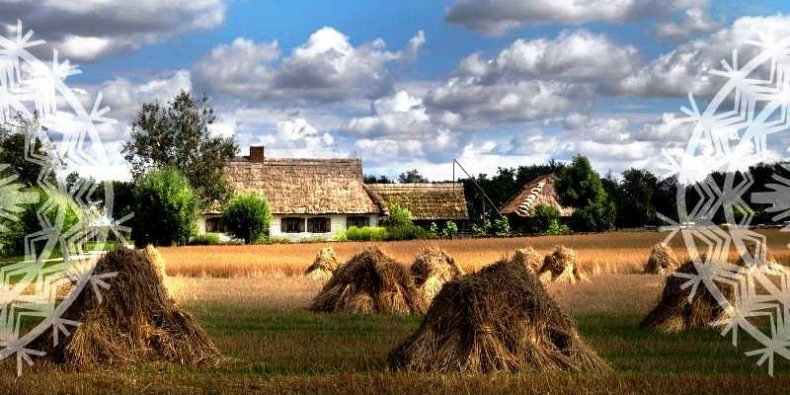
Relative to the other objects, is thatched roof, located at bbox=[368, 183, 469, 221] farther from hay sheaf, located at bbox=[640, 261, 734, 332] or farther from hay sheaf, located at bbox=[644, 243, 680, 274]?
hay sheaf, located at bbox=[640, 261, 734, 332]

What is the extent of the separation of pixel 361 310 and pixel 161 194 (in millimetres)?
46933

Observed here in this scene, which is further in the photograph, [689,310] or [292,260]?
[292,260]

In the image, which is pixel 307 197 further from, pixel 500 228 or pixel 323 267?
pixel 323 267

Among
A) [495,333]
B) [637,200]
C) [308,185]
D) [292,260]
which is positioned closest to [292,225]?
[308,185]

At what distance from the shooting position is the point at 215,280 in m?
33.8

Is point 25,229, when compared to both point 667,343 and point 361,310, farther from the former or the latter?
point 667,343

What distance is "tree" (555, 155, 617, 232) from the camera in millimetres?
84125

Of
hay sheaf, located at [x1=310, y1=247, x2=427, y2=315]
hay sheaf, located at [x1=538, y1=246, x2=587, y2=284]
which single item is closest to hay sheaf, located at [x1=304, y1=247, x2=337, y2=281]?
hay sheaf, located at [x1=538, y1=246, x2=587, y2=284]

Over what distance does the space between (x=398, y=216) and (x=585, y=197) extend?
18.3 meters

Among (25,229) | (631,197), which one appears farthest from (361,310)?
(631,197)

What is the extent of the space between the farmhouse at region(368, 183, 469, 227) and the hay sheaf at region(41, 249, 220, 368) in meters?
70.6

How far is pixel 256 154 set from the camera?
89.8 m

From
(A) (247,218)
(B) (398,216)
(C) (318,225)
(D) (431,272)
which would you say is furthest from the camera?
(C) (318,225)

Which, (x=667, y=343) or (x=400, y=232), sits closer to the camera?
(x=667, y=343)
